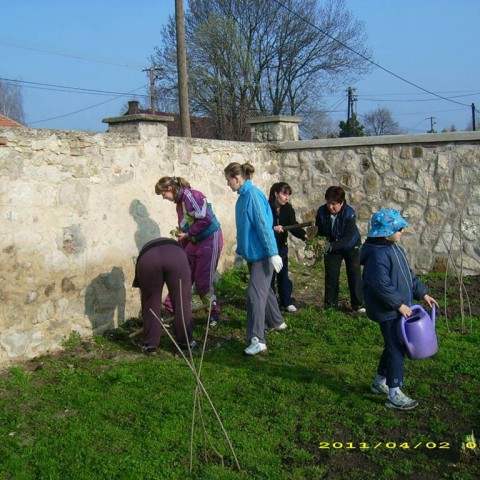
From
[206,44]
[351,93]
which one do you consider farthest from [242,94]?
[351,93]

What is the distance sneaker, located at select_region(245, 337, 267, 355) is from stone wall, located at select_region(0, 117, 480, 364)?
5.51 ft

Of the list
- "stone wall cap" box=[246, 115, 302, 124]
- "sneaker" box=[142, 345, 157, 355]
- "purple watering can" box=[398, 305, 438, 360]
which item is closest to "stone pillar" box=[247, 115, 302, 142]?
"stone wall cap" box=[246, 115, 302, 124]

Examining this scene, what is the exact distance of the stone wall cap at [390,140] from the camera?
313 inches

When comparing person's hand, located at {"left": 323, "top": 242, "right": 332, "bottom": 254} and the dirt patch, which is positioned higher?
person's hand, located at {"left": 323, "top": 242, "right": 332, "bottom": 254}

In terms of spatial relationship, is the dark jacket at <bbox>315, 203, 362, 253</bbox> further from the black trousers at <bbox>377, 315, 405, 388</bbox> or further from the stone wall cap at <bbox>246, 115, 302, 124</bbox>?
the stone wall cap at <bbox>246, 115, 302, 124</bbox>

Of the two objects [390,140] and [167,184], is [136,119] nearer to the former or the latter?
[167,184]

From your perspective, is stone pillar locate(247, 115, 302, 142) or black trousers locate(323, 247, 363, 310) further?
stone pillar locate(247, 115, 302, 142)

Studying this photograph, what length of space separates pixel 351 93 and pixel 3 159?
36.0 metres

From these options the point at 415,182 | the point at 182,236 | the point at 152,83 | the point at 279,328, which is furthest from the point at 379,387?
the point at 152,83

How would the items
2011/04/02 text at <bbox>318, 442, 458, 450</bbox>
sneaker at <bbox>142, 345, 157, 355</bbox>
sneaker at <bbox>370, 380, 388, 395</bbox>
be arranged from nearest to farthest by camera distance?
1. 2011/04/02 text at <bbox>318, 442, 458, 450</bbox>
2. sneaker at <bbox>370, 380, 388, 395</bbox>
3. sneaker at <bbox>142, 345, 157, 355</bbox>

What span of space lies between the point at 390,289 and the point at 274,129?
5533 mm

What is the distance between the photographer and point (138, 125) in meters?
6.67

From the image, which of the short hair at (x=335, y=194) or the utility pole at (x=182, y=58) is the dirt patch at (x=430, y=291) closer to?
the short hair at (x=335, y=194)

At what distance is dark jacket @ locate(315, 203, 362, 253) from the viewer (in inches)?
261
